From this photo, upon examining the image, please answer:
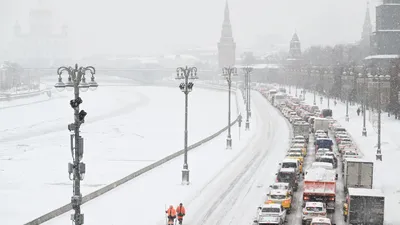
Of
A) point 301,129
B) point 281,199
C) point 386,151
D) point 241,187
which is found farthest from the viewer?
point 301,129

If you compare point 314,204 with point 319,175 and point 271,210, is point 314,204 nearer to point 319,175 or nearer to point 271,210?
point 271,210

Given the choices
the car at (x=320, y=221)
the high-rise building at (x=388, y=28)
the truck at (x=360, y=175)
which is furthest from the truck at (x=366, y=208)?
the high-rise building at (x=388, y=28)

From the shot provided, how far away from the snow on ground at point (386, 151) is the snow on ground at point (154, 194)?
878cm

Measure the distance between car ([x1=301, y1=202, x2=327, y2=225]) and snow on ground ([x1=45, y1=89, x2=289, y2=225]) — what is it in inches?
88.7

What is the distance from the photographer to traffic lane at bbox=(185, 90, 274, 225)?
1093 inches

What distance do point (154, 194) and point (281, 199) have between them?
22.4 ft

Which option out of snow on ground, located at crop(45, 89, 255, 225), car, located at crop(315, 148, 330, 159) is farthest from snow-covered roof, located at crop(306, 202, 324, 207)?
car, located at crop(315, 148, 330, 159)

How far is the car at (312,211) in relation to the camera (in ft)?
84.6

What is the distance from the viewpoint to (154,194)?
32.4 metres

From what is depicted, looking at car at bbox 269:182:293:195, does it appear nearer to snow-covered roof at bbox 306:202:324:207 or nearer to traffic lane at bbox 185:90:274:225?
traffic lane at bbox 185:90:274:225

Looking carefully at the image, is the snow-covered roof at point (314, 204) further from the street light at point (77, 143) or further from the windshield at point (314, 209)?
the street light at point (77, 143)

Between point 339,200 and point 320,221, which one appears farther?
point 339,200

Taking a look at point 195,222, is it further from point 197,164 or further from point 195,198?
point 197,164

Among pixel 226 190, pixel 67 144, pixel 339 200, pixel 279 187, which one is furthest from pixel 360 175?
pixel 67 144
